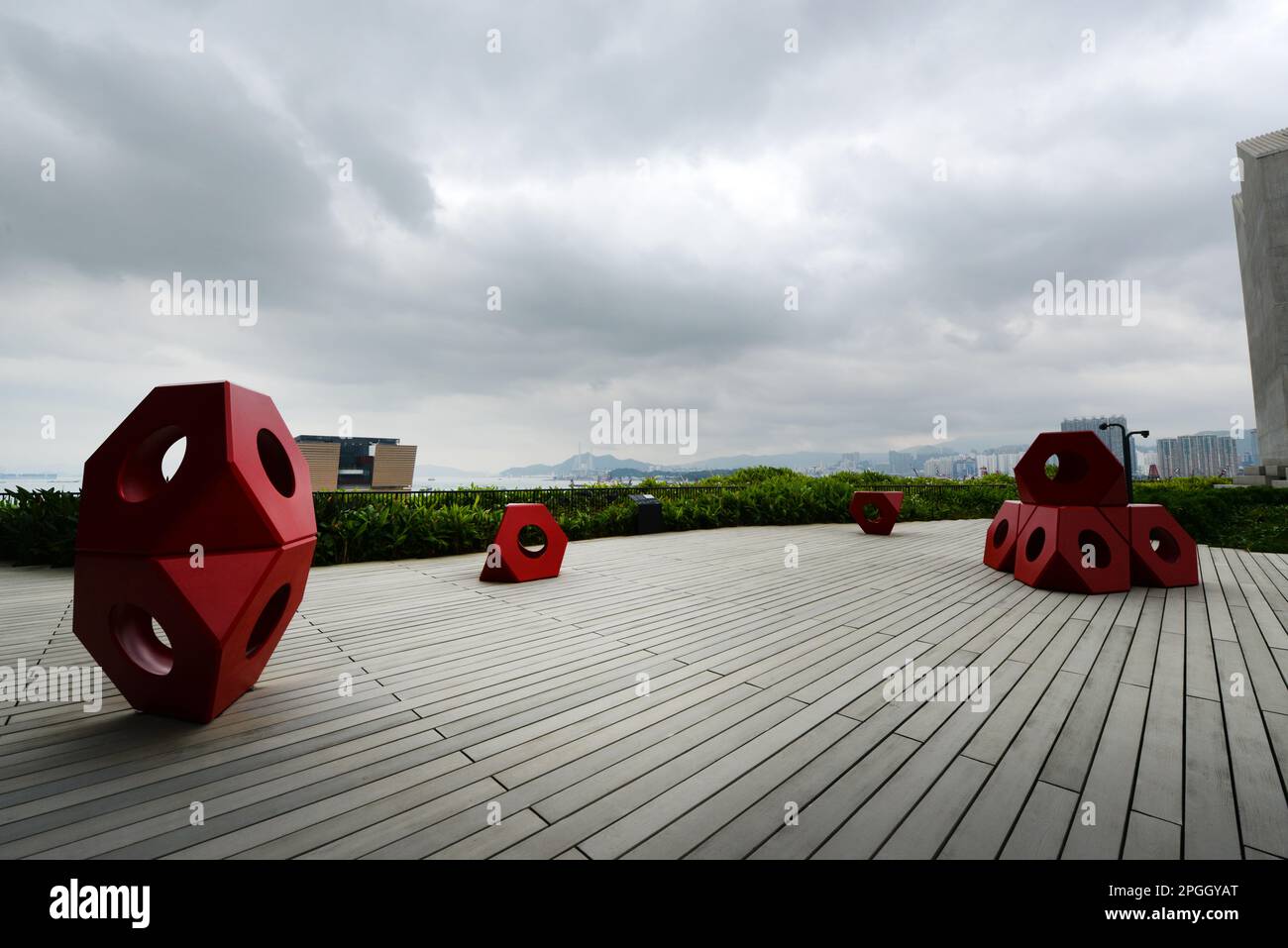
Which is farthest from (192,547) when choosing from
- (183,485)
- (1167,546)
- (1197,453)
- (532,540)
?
(1197,453)

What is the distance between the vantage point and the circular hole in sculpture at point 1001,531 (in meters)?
7.02

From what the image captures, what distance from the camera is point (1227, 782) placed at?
80.4 inches

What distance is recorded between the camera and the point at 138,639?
275cm

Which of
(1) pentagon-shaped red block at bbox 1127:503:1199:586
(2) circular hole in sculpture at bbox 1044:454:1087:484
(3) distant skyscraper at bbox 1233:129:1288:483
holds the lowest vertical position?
(1) pentagon-shaped red block at bbox 1127:503:1199:586

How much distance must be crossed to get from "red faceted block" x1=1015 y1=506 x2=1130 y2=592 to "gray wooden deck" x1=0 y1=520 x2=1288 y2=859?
0.61 meters

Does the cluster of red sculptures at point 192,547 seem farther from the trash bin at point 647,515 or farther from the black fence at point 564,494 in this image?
the trash bin at point 647,515

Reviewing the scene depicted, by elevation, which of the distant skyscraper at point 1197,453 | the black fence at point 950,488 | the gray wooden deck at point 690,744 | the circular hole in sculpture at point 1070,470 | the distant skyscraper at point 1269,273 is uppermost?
the distant skyscraper at point 1269,273

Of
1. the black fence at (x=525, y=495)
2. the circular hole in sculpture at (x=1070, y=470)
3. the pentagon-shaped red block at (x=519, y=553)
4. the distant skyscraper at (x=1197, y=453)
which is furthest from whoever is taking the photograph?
the distant skyscraper at (x=1197, y=453)

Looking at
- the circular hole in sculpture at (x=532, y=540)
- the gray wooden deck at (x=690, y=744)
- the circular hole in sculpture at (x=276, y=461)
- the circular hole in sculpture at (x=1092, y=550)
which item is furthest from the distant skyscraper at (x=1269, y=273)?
the circular hole in sculpture at (x=276, y=461)

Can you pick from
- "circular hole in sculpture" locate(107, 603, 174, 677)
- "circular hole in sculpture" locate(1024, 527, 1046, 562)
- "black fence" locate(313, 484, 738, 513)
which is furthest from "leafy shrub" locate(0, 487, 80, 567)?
"circular hole in sculpture" locate(1024, 527, 1046, 562)

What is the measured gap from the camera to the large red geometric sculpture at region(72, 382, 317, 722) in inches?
94.7

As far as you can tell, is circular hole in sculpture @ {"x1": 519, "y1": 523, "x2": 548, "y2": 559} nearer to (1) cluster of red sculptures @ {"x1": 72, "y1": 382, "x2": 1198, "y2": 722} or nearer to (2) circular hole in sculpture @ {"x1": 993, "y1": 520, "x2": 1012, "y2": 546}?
(1) cluster of red sculptures @ {"x1": 72, "y1": 382, "x2": 1198, "y2": 722}

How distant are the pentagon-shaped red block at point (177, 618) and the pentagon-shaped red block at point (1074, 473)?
722 centimetres
